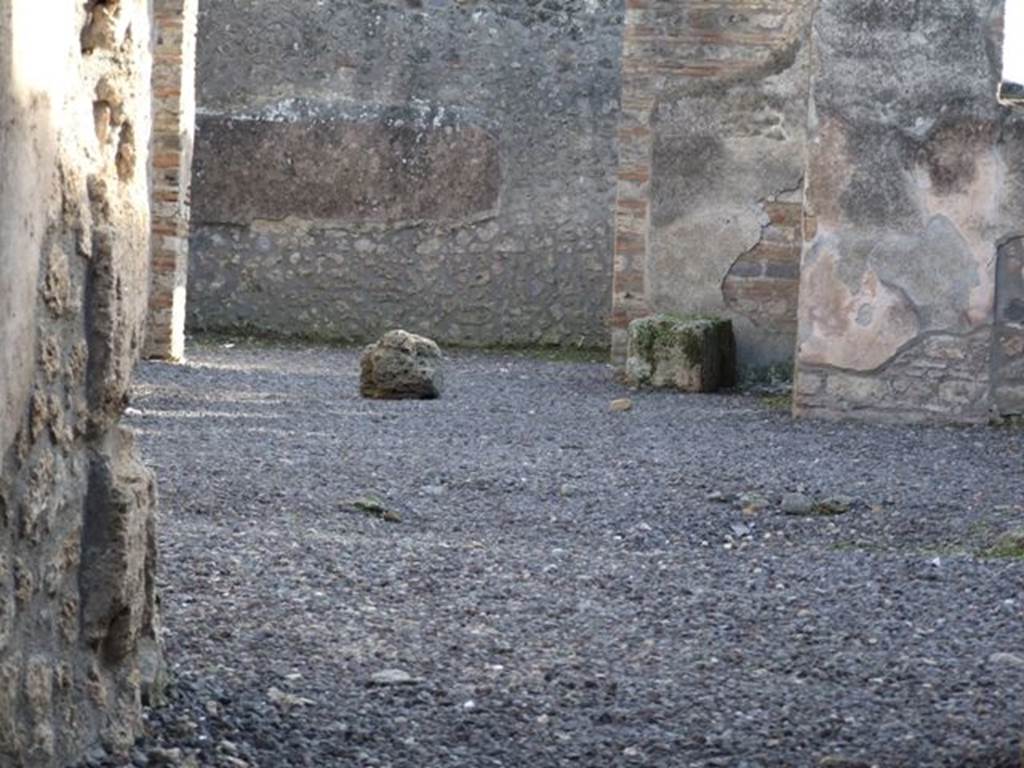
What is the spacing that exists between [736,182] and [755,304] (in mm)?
697

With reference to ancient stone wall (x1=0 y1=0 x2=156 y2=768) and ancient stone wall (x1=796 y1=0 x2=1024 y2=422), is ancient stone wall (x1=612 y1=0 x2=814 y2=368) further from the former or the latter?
ancient stone wall (x1=0 y1=0 x2=156 y2=768)

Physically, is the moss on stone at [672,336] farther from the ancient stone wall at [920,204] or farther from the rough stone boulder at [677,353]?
the ancient stone wall at [920,204]

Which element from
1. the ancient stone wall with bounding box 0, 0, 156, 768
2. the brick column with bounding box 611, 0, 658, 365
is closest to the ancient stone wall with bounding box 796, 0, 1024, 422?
the brick column with bounding box 611, 0, 658, 365

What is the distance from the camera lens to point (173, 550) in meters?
5.05

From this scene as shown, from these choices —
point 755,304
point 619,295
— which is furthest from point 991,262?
point 619,295

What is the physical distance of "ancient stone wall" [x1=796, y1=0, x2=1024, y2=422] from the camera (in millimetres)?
8883

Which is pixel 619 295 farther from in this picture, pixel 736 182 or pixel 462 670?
pixel 462 670

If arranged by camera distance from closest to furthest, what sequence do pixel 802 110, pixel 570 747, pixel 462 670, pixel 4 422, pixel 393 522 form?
pixel 4 422 < pixel 570 747 < pixel 462 670 < pixel 393 522 < pixel 802 110

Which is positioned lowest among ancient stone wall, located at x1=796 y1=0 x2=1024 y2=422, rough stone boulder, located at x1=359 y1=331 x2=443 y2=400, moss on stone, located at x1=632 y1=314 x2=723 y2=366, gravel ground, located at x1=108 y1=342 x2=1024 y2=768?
gravel ground, located at x1=108 y1=342 x2=1024 y2=768

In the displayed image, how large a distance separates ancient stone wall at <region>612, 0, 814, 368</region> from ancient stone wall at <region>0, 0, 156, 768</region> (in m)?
8.21

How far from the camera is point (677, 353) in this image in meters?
10.9

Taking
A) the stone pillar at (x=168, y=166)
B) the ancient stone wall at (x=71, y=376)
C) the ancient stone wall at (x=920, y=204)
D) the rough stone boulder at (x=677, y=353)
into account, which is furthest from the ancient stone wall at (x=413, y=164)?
the ancient stone wall at (x=71, y=376)

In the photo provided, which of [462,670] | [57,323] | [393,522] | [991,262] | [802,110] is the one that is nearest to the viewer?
[57,323]

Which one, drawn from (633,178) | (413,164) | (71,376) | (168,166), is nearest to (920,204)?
(633,178)
